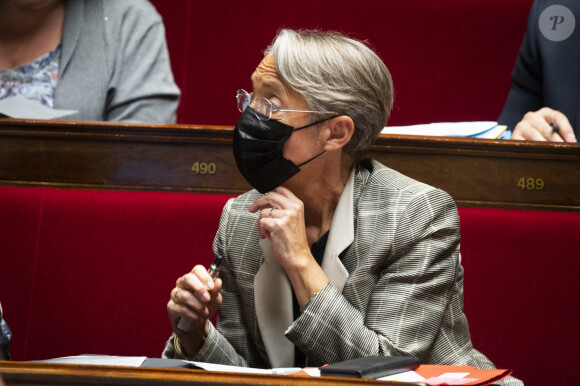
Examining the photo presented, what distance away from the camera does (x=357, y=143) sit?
1193 millimetres

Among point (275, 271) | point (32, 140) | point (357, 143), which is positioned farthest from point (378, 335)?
point (32, 140)

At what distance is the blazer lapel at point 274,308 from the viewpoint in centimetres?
115

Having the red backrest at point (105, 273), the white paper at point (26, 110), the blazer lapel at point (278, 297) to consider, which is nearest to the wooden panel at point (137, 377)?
the blazer lapel at point (278, 297)

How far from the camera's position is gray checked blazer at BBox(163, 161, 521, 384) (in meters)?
1.04

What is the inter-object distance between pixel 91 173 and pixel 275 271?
1.73 ft

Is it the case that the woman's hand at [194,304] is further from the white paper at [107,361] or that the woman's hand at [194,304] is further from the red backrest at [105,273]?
the red backrest at [105,273]

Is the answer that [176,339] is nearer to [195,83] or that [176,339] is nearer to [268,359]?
[268,359]

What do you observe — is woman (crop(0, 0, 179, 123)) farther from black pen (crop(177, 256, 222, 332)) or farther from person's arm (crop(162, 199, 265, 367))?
black pen (crop(177, 256, 222, 332))

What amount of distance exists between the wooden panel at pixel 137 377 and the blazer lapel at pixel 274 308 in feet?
1.35

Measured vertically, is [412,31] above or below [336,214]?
above

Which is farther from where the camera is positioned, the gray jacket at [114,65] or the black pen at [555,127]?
the gray jacket at [114,65]

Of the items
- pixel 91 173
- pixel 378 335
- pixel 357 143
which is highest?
pixel 357 143

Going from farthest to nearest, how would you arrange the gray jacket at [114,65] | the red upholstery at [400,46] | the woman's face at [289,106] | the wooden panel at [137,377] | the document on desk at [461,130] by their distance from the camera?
1. the red upholstery at [400,46]
2. the gray jacket at [114,65]
3. the document on desk at [461,130]
4. the woman's face at [289,106]
5. the wooden panel at [137,377]

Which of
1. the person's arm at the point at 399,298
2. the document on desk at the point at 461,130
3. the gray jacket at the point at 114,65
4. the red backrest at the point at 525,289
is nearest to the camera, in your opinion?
the person's arm at the point at 399,298
